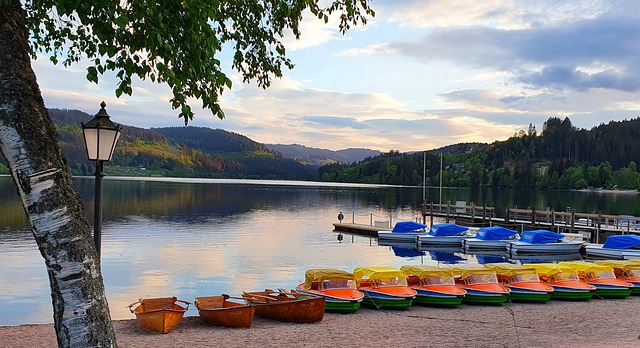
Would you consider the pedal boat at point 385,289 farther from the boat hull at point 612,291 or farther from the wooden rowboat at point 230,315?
the boat hull at point 612,291

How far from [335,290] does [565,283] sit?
30.8 ft

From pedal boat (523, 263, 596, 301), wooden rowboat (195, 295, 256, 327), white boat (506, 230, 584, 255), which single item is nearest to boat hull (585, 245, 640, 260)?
white boat (506, 230, 584, 255)

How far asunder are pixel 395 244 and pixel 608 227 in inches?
752

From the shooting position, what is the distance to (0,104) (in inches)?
188

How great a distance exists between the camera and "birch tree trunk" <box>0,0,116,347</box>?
4754 millimetres

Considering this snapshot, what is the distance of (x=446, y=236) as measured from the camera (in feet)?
152

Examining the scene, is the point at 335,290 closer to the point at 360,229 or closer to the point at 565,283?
the point at 565,283

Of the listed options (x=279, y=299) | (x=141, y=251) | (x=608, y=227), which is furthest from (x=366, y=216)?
(x=279, y=299)

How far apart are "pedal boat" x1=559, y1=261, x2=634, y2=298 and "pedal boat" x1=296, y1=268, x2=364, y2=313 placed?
9898mm

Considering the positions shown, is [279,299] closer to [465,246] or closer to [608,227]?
[465,246]

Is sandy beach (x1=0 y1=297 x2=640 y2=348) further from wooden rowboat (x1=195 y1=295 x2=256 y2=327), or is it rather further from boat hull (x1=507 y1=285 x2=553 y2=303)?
boat hull (x1=507 y1=285 x2=553 y2=303)

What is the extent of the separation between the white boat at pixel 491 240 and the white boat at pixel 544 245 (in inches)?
40.7

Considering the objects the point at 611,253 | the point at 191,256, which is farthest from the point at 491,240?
the point at 191,256

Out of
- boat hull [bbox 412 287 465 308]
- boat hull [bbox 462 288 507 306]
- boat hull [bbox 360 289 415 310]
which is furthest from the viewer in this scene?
boat hull [bbox 462 288 507 306]
